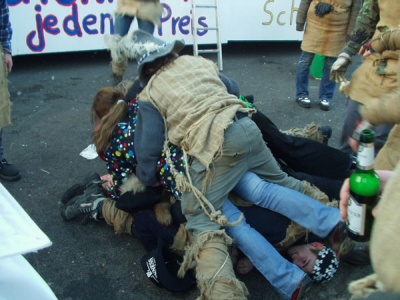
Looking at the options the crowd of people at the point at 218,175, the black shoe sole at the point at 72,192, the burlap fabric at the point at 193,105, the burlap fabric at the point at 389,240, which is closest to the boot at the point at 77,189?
the black shoe sole at the point at 72,192

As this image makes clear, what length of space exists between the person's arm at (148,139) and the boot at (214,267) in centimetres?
49

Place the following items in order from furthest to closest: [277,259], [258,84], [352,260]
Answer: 1. [258,84]
2. [352,260]
3. [277,259]

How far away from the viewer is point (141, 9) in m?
4.43

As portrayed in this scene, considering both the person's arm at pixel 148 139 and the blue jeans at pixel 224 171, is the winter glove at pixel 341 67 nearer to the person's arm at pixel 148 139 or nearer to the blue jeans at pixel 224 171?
the blue jeans at pixel 224 171

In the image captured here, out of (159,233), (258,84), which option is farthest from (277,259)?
(258,84)

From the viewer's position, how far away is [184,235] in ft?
7.76

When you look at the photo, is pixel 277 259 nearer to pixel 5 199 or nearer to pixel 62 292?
pixel 62 292

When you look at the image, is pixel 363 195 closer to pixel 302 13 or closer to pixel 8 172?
pixel 8 172

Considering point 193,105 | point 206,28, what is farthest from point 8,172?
point 206,28

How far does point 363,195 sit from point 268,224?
86cm

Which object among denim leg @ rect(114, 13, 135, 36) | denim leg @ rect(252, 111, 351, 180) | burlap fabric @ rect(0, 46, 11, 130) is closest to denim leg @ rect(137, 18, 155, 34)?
denim leg @ rect(114, 13, 135, 36)

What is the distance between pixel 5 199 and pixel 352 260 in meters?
1.86

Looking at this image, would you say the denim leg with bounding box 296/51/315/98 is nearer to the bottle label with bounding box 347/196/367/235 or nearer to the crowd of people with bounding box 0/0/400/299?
the crowd of people with bounding box 0/0/400/299

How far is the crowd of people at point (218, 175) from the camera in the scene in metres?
2.14
